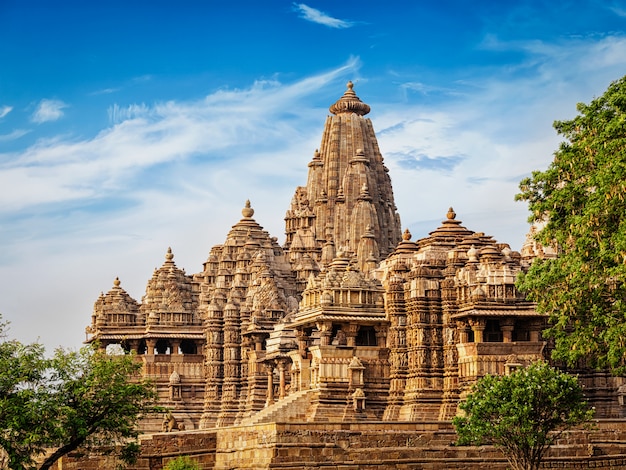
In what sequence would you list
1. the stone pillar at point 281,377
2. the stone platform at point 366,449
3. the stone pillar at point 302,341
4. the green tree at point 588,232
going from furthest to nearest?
1. the stone pillar at point 281,377
2. the stone pillar at point 302,341
3. the stone platform at point 366,449
4. the green tree at point 588,232

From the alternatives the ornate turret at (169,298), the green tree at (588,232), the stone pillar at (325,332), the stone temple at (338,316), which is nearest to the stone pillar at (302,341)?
the stone temple at (338,316)

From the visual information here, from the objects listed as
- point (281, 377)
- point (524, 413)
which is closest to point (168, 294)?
point (281, 377)

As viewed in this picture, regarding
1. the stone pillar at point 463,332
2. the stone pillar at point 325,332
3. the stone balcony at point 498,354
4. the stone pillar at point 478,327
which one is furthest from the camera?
the stone pillar at point 325,332

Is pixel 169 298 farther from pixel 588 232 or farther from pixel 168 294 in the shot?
pixel 588 232

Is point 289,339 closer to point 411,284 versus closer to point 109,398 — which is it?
point 411,284

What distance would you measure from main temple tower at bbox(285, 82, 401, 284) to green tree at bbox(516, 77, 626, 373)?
40.1 meters

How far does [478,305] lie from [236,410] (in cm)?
2774

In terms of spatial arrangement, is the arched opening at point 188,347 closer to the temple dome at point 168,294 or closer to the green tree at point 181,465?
the temple dome at point 168,294

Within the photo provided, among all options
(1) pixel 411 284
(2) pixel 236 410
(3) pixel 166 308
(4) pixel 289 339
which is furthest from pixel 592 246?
(3) pixel 166 308

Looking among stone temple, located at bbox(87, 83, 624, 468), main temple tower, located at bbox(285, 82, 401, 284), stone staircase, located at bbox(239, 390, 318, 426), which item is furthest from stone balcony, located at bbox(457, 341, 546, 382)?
main temple tower, located at bbox(285, 82, 401, 284)

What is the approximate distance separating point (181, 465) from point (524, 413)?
10.4 meters

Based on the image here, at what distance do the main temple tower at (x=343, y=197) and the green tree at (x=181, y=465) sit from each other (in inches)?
1471

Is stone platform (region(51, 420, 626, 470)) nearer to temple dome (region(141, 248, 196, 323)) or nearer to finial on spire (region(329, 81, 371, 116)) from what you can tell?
temple dome (region(141, 248, 196, 323))

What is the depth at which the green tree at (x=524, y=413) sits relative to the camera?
43344 millimetres
